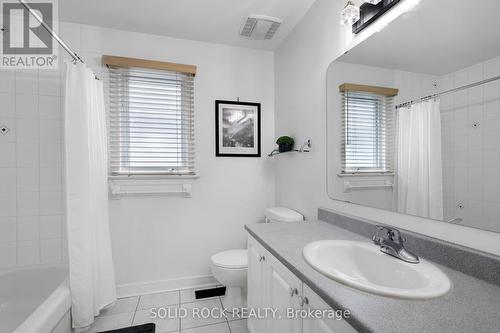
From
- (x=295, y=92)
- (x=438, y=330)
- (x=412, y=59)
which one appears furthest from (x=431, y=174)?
(x=295, y=92)

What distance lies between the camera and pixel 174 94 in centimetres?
225

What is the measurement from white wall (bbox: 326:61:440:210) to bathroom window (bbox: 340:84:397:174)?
4 centimetres

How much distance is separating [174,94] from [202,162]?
2.38ft

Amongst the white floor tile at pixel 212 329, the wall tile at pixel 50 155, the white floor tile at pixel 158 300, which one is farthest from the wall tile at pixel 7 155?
the white floor tile at pixel 212 329

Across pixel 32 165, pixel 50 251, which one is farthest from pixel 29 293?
pixel 32 165

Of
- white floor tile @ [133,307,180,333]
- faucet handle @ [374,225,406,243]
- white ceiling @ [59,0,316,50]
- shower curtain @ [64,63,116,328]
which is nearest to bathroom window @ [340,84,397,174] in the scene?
faucet handle @ [374,225,406,243]

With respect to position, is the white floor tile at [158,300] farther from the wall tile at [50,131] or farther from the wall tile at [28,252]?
the wall tile at [50,131]

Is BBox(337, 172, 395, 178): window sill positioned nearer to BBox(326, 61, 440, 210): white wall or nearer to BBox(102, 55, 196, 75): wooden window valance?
BBox(326, 61, 440, 210): white wall

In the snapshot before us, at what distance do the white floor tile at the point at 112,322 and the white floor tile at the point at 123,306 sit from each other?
5 cm

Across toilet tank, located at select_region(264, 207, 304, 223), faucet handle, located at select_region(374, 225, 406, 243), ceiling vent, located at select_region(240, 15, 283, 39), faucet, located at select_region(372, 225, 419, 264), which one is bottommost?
toilet tank, located at select_region(264, 207, 304, 223)

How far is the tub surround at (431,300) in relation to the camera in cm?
58

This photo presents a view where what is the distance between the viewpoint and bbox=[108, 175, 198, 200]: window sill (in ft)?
6.81

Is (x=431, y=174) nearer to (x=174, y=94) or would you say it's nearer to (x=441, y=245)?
(x=441, y=245)

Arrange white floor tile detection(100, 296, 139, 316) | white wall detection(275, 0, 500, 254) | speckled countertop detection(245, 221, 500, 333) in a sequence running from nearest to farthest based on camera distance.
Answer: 1. speckled countertop detection(245, 221, 500, 333)
2. white wall detection(275, 0, 500, 254)
3. white floor tile detection(100, 296, 139, 316)
